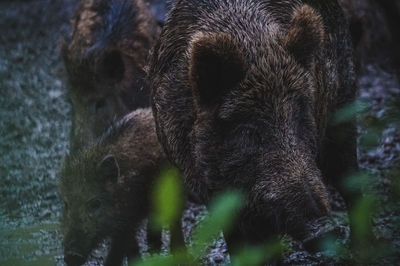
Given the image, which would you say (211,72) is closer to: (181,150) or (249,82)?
(249,82)

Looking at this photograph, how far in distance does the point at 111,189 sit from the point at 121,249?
0.47 meters

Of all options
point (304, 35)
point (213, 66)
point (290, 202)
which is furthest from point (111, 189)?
point (290, 202)

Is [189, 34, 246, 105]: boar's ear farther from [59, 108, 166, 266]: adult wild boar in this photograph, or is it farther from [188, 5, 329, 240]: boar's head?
[59, 108, 166, 266]: adult wild boar

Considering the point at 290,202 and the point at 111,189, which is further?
the point at 111,189

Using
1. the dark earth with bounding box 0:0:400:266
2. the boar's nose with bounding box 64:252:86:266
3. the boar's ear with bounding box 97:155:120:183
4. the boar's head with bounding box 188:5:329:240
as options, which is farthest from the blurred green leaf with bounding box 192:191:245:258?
the boar's ear with bounding box 97:155:120:183

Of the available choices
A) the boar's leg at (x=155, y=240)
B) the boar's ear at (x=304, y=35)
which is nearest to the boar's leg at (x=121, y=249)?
the boar's leg at (x=155, y=240)

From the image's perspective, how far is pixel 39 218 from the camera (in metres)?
5.87

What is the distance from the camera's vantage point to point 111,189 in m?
5.13

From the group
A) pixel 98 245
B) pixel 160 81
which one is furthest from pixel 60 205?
pixel 160 81

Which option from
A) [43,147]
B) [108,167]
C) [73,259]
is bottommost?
[43,147]

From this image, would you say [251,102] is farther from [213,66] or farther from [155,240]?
[155,240]

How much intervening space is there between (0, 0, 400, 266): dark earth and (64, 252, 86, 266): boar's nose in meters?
0.30

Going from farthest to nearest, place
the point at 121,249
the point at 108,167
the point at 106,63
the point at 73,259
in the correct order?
the point at 106,63, the point at 108,167, the point at 121,249, the point at 73,259

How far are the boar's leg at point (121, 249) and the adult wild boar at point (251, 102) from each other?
1082 mm
